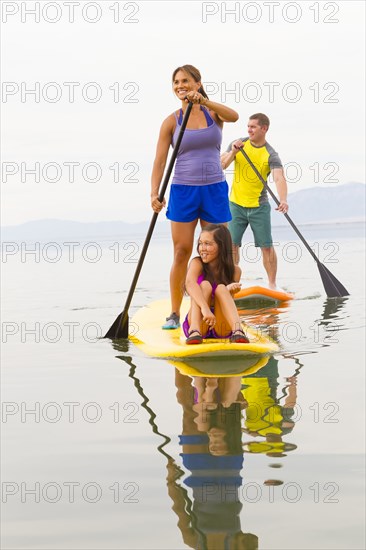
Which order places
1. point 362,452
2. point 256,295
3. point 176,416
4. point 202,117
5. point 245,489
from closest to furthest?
point 245,489, point 362,452, point 176,416, point 202,117, point 256,295

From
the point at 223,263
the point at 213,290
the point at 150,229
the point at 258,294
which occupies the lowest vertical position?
the point at 213,290

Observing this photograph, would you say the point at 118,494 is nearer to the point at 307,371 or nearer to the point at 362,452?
the point at 362,452

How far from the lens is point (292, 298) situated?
9.09m

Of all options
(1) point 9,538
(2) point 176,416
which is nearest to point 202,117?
(2) point 176,416

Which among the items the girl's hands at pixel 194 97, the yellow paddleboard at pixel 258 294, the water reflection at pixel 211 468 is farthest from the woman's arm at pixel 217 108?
the yellow paddleboard at pixel 258 294

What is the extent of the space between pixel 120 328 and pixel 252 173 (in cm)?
331

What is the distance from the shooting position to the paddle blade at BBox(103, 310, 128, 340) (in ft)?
20.5

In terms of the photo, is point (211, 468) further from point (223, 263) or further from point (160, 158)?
point (160, 158)

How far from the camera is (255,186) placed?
8.97 m

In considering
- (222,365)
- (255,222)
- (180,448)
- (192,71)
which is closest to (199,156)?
(192,71)

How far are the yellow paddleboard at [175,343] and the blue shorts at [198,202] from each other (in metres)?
0.90

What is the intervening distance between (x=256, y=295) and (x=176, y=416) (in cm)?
512

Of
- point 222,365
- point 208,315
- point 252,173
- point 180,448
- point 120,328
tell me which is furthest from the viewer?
point 252,173

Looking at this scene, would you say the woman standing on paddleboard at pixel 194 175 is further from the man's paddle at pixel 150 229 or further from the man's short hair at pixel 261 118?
the man's short hair at pixel 261 118
